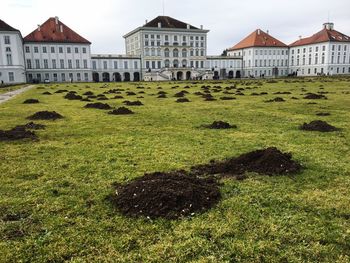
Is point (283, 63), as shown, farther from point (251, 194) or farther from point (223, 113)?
point (251, 194)

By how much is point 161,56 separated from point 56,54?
104ft

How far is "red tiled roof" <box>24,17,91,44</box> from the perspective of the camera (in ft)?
287

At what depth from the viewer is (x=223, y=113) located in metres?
18.5

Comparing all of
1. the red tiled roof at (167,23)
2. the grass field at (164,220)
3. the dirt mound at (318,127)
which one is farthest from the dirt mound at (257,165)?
the red tiled roof at (167,23)

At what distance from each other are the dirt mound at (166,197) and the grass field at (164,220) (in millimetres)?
190

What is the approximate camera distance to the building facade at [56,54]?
284 feet

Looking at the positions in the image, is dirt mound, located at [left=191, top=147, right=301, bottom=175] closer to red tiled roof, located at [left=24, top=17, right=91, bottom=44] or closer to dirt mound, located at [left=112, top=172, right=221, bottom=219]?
dirt mound, located at [left=112, top=172, right=221, bottom=219]

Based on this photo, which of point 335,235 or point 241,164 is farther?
point 241,164

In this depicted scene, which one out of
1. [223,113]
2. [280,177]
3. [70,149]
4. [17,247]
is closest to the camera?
[17,247]

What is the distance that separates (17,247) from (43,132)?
355 inches

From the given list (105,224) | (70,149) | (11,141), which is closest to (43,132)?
(11,141)

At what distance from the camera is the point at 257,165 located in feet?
26.7

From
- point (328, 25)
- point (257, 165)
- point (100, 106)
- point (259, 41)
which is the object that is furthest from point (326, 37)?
point (257, 165)

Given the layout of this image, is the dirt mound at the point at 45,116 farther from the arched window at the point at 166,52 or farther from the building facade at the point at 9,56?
the arched window at the point at 166,52
